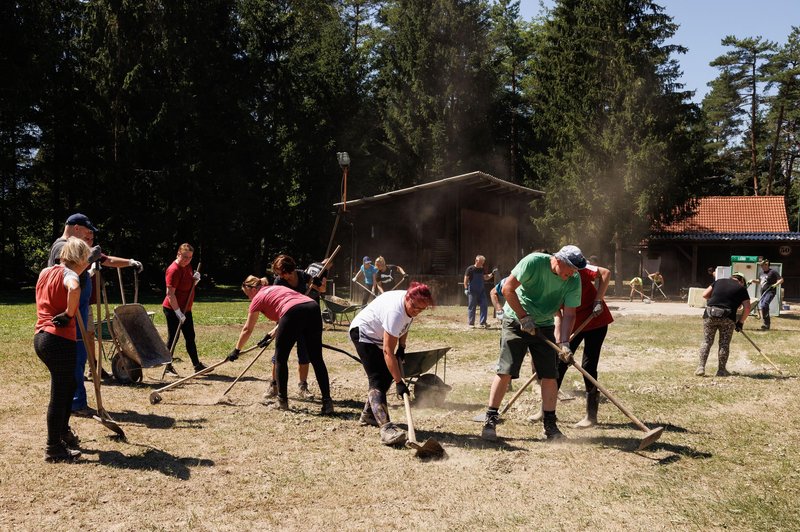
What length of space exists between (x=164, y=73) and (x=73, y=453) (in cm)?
2400

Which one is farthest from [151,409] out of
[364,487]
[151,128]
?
[151,128]

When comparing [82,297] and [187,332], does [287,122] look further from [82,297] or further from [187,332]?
[82,297]

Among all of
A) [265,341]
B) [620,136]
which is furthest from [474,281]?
[620,136]

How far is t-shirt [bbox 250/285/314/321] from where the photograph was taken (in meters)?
6.14

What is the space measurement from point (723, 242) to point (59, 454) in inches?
1145

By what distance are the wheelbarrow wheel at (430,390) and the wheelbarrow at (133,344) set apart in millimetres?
2916

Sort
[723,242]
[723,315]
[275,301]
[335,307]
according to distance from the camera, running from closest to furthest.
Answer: [275,301], [723,315], [335,307], [723,242]

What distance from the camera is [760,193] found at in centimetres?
4338

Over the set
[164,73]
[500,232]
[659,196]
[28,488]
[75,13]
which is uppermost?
[75,13]

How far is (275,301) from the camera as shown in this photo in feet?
20.4

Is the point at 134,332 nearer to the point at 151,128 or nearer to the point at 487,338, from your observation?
the point at 487,338

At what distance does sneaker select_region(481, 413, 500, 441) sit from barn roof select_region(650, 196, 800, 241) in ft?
87.2

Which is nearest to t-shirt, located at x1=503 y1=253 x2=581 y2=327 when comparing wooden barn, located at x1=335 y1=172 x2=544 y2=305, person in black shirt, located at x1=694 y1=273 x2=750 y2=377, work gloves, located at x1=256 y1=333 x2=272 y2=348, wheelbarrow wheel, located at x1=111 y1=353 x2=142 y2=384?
work gloves, located at x1=256 y1=333 x2=272 y2=348

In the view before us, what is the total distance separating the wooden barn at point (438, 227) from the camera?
21000 millimetres
